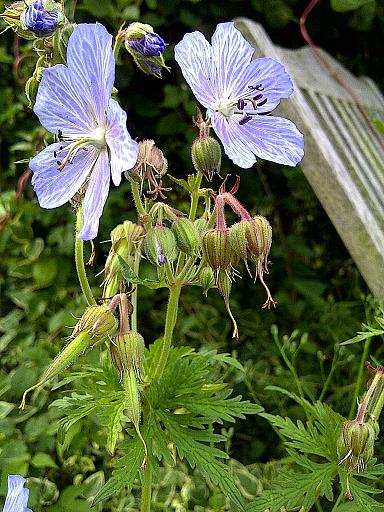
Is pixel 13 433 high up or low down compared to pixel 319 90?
down

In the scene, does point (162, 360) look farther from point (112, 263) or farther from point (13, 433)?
point (13, 433)

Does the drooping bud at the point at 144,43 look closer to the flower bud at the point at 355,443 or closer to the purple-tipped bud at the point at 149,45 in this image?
the purple-tipped bud at the point at 149,45

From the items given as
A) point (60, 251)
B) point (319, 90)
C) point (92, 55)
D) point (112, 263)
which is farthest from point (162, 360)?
point (319, 90)

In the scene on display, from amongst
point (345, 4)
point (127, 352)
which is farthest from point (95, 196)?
point (345, 4)

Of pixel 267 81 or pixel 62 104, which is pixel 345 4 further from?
pixel 62 104

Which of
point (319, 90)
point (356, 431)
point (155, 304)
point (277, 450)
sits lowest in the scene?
point (155, 304)

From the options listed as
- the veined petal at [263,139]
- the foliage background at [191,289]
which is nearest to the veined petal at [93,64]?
the veined petal at [263,139]

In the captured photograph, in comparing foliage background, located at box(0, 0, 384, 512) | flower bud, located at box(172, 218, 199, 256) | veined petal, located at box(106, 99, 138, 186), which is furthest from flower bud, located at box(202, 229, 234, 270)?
foliage background, located at box(0, 0, 384, 512)
